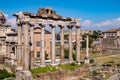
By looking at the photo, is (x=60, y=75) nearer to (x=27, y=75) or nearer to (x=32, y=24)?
(x=27, y=75)

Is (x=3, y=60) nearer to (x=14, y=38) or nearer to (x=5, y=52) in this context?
(x=5, y=52)

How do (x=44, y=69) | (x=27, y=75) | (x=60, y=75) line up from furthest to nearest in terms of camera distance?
(x=60, y=75) < (x=44, y=69) < (x=27, y=75)

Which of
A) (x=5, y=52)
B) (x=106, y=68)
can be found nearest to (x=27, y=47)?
(x=106, y=68)

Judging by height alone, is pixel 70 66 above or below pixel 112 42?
below

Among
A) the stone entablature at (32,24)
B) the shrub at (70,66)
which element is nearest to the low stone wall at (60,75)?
the shrub at (70,66)

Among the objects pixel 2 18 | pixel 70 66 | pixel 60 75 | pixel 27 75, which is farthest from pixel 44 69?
pixel 2 18

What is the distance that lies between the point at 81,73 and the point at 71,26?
680cm

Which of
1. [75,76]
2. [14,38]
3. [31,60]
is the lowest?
[75,76]

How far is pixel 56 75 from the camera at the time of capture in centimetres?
2722

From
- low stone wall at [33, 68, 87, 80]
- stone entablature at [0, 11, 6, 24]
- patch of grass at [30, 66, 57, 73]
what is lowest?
low stone wall at [33, 68, 87, 80]

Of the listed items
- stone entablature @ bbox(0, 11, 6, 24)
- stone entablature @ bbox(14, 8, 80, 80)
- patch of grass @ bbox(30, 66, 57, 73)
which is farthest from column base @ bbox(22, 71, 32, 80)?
stone entablature @ bbox(0, 11, 6, 24)

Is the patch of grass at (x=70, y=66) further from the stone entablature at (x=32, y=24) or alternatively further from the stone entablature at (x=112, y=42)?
the stone entablature at (x=112, y=42)

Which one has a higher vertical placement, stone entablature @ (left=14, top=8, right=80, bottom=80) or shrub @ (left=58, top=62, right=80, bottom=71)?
stone entablature @ (left=14, top=8, right=80, bottom=80)

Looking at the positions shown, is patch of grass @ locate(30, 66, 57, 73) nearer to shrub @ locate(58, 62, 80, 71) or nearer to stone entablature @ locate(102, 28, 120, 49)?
shrub @ locate(58, 62, 80, 71)
